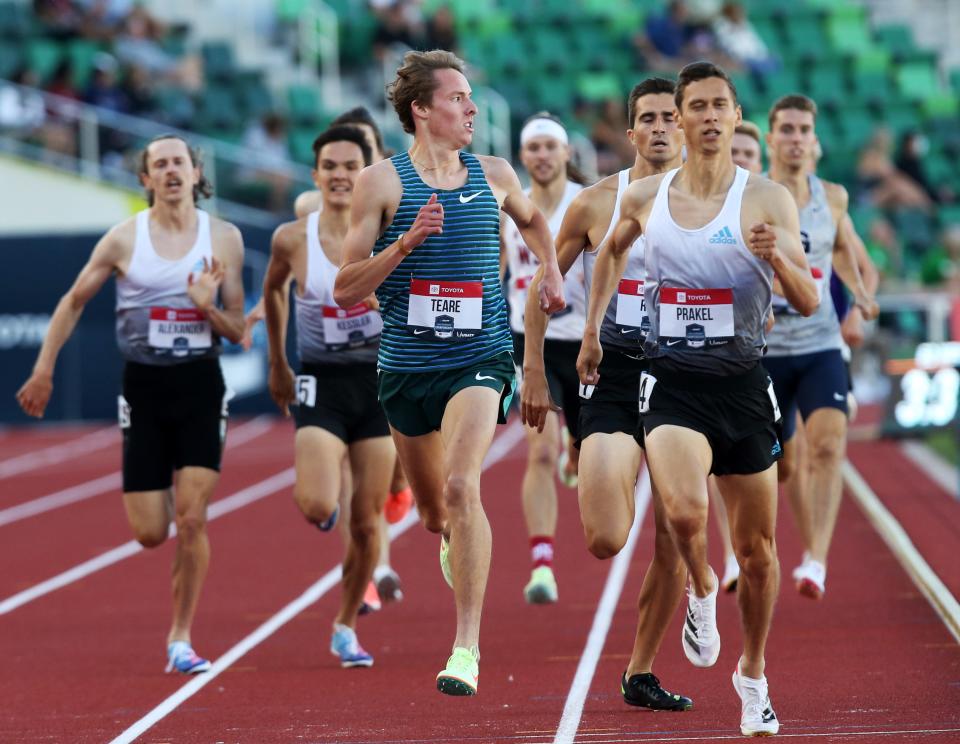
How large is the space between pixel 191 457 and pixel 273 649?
1.01 metres

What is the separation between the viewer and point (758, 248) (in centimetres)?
549

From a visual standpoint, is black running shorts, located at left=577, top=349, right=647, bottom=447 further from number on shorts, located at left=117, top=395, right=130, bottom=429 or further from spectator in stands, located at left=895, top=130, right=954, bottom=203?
spectator in stands, located at left=895, top=130, right=954, bottom=203

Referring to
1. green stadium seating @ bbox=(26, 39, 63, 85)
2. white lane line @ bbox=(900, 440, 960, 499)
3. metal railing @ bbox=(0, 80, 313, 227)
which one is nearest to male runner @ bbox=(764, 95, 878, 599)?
white lane line @ bbox=(900, 440, 960, 499)

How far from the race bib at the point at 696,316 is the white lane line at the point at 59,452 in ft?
40.8

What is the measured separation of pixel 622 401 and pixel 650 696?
1018 mm

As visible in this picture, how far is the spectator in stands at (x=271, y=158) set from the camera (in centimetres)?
1970

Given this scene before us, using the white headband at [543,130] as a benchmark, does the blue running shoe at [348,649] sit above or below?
below

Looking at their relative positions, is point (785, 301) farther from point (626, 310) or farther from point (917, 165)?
point (917, 165)

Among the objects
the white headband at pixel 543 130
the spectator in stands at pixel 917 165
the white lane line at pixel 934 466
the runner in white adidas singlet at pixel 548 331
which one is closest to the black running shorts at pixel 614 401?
the runner in white adidas singlet at pixel 548 331

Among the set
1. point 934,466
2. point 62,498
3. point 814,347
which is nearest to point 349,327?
point 814,347

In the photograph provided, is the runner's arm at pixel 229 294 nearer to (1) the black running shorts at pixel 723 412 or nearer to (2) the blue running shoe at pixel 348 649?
(2) the blue running shoe at pixel 348 649

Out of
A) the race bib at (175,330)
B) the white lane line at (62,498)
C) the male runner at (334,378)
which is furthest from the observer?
the white lane line at (62,498)

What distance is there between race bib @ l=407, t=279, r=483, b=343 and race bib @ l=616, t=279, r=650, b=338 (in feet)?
2.90

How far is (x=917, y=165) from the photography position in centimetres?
2411
